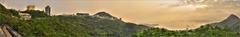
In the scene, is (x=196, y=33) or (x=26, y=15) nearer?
(x=196, y=33)

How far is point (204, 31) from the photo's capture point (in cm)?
9181

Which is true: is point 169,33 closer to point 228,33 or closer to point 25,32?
point 228,33

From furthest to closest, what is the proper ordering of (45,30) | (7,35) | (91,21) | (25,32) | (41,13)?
(91,21) < (41,13) < (45,30) < (25,32) < (7,35)

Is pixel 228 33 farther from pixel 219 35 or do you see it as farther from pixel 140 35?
pixel 140 35

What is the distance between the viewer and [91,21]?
607 ft

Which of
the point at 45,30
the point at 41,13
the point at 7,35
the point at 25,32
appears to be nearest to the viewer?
the point at 7,35

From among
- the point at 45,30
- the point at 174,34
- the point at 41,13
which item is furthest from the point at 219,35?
the point at 41,13

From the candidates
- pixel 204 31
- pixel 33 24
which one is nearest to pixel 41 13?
pixel 33 24

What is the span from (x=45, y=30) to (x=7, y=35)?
30.7 meters

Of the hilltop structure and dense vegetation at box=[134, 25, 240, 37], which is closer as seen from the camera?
dense vegetation at box=[134, 25, 240, 37]

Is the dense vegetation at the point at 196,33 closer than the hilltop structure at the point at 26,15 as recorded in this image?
Yes

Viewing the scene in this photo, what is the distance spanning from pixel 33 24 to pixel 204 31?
1149 inches

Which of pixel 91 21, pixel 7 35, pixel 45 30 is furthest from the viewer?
pixel 91 21

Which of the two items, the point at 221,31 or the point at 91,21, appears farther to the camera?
the point at 91,21
